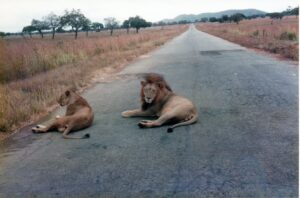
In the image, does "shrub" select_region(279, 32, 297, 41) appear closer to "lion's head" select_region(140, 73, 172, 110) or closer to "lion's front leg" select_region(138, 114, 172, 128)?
"lion's head" select_region(140, 73, 172, 110)

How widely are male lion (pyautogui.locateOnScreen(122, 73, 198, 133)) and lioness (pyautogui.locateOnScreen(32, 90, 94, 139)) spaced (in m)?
0.99

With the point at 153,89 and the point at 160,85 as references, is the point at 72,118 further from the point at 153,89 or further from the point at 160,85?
the point at 160,85

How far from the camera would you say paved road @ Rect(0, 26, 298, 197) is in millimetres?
5387

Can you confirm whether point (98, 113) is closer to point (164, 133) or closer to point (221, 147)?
Answer: point (164, 133)

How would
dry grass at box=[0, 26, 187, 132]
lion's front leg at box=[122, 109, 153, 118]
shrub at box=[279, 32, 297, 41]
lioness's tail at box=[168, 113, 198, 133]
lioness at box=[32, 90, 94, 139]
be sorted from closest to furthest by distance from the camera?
1. lioness's tail at box=[168, 113, 198, 133]
2. lioness at box=[32, 90, 94, 139]
3. lion's front leg at box=[122, 109, 153, 118]
4. dry grass at box=[0, 26, 187, 132]
5. shrub at box=[279, 32, 297, 41]

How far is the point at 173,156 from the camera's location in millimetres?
6527

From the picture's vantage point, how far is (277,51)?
25125mm

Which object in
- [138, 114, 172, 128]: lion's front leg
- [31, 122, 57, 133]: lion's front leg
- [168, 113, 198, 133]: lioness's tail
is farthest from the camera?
[31, 122, 57, 133]: lion's front leg

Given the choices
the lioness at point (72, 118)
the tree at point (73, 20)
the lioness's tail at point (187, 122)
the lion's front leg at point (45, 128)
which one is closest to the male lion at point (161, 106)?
the lioness's tail at point (187, 122)

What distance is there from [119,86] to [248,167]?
891 centimetres

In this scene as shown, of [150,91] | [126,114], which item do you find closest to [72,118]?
[126,114]

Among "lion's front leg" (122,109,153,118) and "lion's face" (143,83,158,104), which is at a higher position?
"lion's face" (143,83,158,104)

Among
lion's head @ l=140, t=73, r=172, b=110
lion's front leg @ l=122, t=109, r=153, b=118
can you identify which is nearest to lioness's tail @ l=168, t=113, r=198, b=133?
lion's head @ l=140, t=73, r=172, b=110

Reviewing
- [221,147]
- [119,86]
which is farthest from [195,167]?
[119,86]
